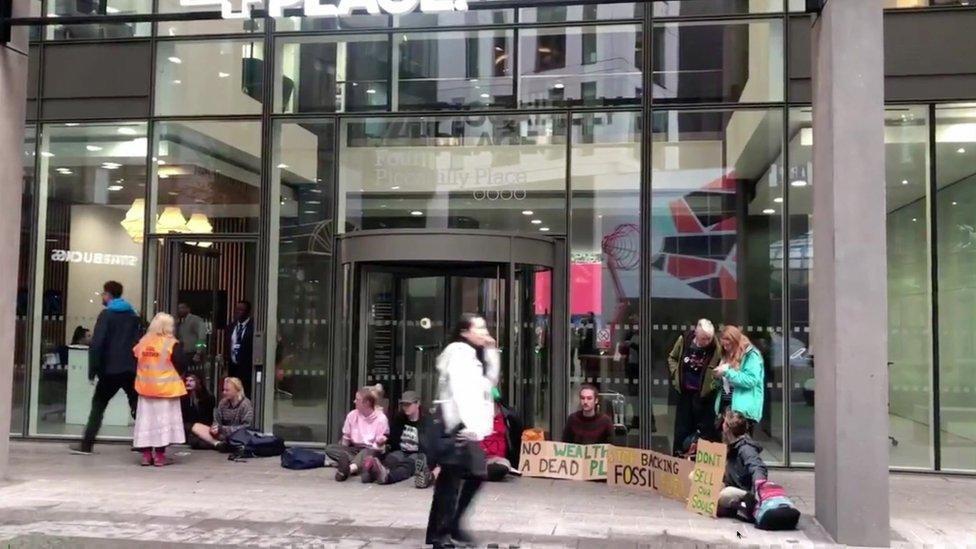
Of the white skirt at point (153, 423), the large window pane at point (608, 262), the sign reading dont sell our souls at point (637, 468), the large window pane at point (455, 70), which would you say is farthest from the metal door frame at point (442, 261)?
the large window pane at point (455, 70)

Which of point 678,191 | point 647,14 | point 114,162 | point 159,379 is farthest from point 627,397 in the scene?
point 114,162

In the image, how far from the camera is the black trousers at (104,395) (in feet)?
34.8

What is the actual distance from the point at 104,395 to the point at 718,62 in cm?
823

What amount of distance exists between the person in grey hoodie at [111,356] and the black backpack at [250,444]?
1255 millimetres

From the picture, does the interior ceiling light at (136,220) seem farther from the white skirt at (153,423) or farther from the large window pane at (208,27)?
the white skirt at (153,423)

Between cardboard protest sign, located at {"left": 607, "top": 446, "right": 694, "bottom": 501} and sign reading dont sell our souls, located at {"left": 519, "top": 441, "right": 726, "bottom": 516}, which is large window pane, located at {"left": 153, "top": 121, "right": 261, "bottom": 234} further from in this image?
cardboard protest sign, located at {"left": 607, "top": 446, "right": 694, "bottom": 501}

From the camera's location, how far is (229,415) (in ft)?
35.4

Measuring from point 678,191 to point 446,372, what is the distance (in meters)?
5.46

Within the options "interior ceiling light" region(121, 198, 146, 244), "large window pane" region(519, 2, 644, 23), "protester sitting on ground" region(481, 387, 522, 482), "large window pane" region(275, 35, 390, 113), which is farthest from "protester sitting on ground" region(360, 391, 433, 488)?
"large window pane" region(519, 2, 644, 23)

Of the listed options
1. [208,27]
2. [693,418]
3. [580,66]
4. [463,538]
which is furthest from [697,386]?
[208,27]

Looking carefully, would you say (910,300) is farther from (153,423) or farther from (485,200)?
(153,423)

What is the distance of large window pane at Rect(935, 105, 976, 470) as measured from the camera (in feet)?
34.1

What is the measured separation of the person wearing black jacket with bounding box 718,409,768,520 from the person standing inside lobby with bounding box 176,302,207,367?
697 cm

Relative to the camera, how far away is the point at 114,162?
12.1 metres
